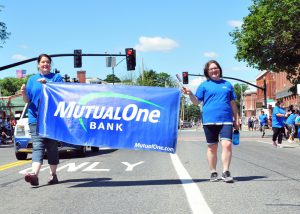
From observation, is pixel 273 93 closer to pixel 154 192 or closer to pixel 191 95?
pixel 191 95

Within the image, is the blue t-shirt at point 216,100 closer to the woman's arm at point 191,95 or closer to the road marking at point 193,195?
the woman's arm at point 191,95

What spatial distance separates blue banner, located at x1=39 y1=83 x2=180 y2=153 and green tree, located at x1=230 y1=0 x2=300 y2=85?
946 inches

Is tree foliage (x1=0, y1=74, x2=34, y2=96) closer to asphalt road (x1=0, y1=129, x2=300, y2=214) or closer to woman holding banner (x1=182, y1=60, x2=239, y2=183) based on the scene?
asphalt road (x1=0, y1=129, x2=300, y2=214)

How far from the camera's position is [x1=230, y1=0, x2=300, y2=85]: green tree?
29875 millimetres

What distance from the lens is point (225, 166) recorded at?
7.44m

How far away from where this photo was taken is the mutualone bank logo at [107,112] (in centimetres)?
732

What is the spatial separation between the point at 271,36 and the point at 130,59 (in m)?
8.93

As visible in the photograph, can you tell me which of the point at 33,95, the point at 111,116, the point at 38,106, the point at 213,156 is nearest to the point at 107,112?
the point at 111,116

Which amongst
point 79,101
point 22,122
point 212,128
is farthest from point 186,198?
point 22,122

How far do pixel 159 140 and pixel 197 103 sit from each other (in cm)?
90

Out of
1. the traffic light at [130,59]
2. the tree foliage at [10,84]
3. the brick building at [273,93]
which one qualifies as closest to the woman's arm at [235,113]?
the traffic light at [130,59]

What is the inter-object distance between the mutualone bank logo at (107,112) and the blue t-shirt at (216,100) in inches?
28.8

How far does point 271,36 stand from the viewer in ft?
101

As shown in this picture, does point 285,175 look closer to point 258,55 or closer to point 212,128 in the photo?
point 212,128
